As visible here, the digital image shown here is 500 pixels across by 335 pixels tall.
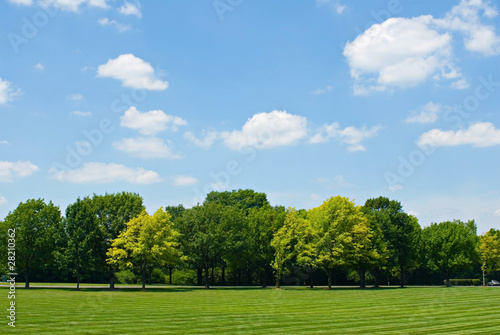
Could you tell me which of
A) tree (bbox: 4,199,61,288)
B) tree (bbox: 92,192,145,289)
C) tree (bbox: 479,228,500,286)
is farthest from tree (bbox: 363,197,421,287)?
tree (bbox: 4,199,61,288)

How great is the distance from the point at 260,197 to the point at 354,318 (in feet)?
243

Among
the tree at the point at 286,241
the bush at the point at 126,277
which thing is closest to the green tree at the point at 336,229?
the tree at the point at 286,241

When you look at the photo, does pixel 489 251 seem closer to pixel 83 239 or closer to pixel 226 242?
pixel 226 242

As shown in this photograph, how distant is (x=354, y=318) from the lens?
20.3 metres

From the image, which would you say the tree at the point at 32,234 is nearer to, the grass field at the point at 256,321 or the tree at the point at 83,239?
the tree at the point at 83,239

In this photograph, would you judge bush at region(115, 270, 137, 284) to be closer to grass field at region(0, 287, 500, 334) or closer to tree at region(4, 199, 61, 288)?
tree at region(4, 199, 61, 288)

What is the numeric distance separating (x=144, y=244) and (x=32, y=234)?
15.0 metres

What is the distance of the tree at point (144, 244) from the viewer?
49156 millimetres

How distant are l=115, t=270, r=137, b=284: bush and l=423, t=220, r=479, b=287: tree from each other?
51.9 m

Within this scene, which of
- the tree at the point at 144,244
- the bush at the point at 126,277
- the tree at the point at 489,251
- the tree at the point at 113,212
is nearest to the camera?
the tree at the point at 144,244

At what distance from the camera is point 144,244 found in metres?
49.0

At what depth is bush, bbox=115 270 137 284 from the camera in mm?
68450

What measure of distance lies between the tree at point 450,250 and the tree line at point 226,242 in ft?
0.59

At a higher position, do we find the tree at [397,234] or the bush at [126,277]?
the tree at [397,234]
